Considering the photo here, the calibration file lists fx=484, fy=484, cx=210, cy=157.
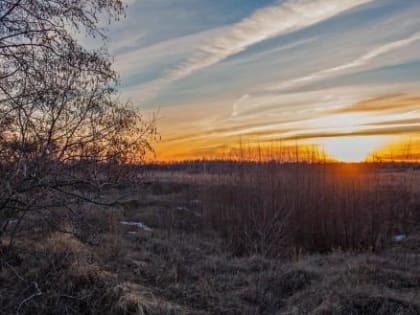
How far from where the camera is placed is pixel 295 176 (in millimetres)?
11477

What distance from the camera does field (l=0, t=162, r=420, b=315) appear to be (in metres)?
5.59

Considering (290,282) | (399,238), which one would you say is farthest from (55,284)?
(399,238)

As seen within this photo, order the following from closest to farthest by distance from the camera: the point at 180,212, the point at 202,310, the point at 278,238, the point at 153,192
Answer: the point at 202,310, the point at 278,238, the point at 180,212, the point at 153,192

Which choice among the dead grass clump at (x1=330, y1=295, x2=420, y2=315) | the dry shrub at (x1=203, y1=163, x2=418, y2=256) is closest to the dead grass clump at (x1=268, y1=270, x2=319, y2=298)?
the dead grass clump at (x1=330, y1=295, x2=420, y2=315)

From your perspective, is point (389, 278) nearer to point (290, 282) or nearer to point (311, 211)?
→ point (290, 282)

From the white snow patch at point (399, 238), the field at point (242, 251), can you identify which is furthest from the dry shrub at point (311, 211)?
the white snow patch at point (399, 238)

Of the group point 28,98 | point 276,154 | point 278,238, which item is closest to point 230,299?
point 28,98

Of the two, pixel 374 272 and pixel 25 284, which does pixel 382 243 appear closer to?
pixel 374 272

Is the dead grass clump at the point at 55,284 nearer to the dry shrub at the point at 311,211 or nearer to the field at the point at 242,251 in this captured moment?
the field at the point at 242,251

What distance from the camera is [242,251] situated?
32.5ft

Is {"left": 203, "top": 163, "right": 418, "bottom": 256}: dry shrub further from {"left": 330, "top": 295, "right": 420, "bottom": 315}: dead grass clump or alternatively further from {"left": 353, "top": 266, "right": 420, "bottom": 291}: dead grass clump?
{"left": 330, "top": 295, "right": 420, "bottom": 315}: dead grass clump

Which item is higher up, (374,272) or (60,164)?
(60,164)

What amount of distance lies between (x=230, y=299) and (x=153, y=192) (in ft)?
49.9

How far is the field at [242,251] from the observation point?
5.59m
